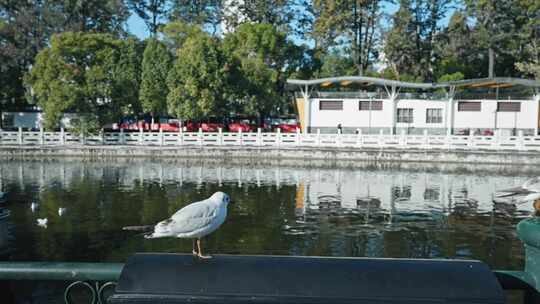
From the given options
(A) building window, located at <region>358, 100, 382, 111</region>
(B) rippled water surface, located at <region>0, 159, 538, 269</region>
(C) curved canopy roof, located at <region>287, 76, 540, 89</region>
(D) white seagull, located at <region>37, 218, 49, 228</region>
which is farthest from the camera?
(A) building window, located at <region>358, 100, 382, 111</region>

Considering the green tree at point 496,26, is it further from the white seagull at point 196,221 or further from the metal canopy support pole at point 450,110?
the white seagull at point 196,221

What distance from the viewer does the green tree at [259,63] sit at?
34.9m

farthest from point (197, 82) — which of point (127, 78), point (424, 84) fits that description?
point (424, 84)

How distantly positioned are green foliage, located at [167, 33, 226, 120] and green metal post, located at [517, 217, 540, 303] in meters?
Answer: 30.6

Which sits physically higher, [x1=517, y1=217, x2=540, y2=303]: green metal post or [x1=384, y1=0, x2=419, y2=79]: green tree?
[x1=384, y1=0, x2=419, y2=79]: green tree

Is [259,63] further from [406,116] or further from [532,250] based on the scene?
[532,250]

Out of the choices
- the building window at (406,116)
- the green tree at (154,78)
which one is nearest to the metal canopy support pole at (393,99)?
the building window at (406,116)

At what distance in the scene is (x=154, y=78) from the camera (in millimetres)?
33688

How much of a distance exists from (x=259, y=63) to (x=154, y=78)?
661 centimetres

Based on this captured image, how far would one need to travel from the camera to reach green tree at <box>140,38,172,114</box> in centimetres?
3331

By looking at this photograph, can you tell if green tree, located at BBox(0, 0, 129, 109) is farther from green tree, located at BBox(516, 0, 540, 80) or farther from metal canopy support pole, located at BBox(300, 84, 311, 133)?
green tree, located at BBox(516, 0, 540, 80)

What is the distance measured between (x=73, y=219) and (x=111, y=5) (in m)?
35.4

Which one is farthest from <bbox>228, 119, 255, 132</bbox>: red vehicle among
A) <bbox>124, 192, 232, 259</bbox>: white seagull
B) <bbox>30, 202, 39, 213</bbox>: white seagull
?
<bbox>124, 192, 232, 259</bbox>: white seagull

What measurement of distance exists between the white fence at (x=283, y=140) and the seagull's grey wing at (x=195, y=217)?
2678 centimetres
